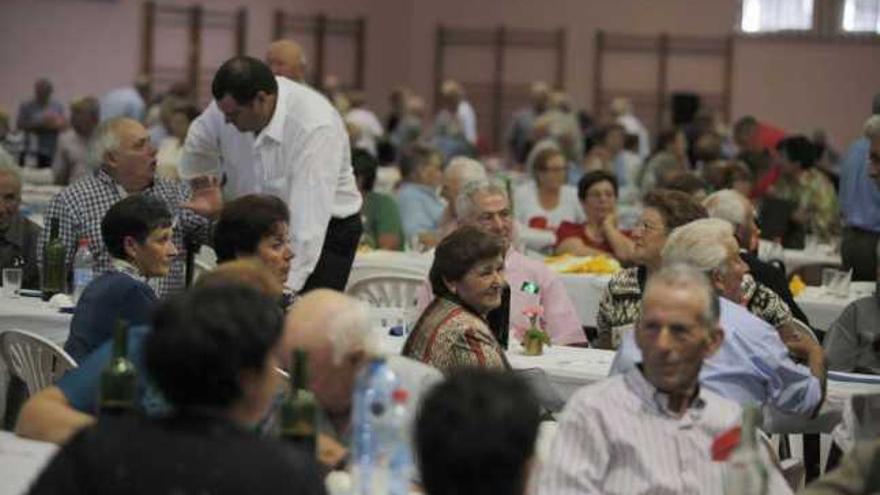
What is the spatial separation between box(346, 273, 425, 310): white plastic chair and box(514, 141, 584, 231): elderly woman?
360 cm

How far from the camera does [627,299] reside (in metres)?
7.14

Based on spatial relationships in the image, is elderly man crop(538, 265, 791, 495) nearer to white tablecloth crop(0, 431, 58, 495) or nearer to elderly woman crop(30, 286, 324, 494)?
white tablecloth crop(0, 431, 58, 495)

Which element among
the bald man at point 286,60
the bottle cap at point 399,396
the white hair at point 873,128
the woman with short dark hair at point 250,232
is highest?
the bald man at point 286,60

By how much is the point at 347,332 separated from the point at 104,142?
3.96m

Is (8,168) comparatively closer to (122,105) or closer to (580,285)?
(580,285)

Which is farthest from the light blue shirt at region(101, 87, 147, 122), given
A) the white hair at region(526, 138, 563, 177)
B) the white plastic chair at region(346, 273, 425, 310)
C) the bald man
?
the white plastic chair at region(346, 273, 425, 310)

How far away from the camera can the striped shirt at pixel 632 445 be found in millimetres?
4414

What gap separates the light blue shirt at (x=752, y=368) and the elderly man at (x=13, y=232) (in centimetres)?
343

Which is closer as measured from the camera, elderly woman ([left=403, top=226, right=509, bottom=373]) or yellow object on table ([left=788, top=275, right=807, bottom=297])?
elderly woman ([left=403, top=226, right=509, bottom=373])

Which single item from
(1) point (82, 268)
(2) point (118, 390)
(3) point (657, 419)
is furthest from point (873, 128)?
(2) point (118, 390)

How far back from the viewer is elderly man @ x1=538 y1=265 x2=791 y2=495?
4.43 meters

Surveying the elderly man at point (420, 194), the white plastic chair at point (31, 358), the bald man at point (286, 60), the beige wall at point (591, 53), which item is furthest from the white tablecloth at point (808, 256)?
the beige wall at point (591, 53)

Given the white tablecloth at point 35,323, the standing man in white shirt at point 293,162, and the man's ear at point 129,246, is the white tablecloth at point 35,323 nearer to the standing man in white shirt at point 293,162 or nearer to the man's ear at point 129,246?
the standing man in white shirt at point 293,162

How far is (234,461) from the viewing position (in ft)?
10.5
